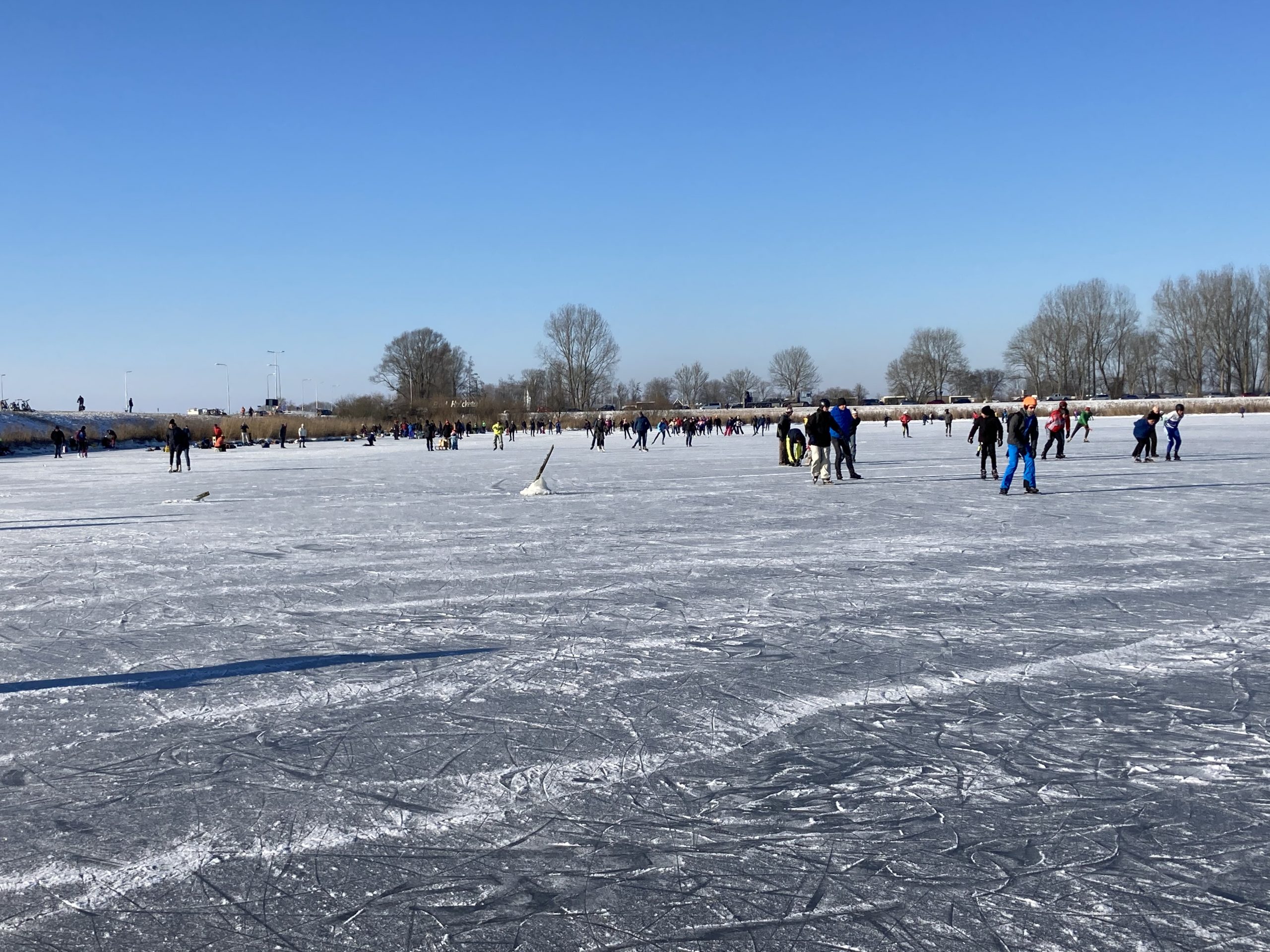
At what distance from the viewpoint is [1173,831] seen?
2.80 metres

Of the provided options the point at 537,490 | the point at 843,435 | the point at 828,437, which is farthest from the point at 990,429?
the point at 537,490

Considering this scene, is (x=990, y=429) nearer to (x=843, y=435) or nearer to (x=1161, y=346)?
(x=843, y=435)

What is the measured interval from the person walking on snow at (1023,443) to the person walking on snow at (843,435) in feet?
8.26

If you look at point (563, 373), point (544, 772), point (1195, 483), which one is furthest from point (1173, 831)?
point (563, 373)

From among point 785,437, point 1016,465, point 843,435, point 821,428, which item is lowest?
point 1016,465

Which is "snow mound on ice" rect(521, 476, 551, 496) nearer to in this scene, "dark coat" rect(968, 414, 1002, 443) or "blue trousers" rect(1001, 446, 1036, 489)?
"blue trousers" rect(1001, 446, 1036, 489)

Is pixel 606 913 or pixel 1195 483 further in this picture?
pixel 1195 483

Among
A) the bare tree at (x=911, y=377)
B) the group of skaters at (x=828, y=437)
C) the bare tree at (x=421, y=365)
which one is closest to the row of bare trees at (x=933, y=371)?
the bare tree at (x=911, y=377)

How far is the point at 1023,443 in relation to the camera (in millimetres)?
13250

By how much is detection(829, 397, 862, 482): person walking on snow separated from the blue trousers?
2586 millimetres

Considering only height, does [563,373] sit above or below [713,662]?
above

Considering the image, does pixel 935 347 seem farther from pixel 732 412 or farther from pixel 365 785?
pixel 365 785

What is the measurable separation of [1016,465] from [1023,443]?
0.36 metres

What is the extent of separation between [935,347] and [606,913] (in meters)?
121
